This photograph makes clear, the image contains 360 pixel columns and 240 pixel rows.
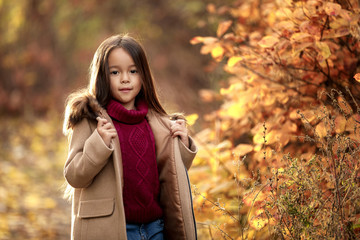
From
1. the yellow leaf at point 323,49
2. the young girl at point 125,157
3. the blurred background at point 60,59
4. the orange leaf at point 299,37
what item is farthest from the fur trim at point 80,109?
the blurred background at point 60,59

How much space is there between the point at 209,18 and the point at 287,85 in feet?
12.4

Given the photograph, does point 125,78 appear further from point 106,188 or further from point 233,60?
point 233,60

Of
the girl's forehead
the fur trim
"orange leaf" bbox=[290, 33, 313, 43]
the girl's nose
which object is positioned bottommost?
the fur trim

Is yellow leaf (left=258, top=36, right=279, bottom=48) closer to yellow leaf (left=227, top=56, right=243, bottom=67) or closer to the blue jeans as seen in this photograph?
yellow leaf (left=227, top=56, right=243, bottom=67)

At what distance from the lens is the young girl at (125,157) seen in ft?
7.81

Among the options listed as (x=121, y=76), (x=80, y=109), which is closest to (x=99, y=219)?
(x=80, y=109)

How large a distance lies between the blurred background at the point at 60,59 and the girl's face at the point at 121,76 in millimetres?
4780

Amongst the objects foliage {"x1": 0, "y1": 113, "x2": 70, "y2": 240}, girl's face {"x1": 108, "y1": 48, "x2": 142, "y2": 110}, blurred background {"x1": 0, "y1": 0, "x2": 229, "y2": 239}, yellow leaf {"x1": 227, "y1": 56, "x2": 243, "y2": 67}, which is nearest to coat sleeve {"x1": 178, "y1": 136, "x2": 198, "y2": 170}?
girl's face {"x1": 108, "y1": 48, "x2": 142, "y2": 110}

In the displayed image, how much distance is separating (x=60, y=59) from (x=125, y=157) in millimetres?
10097

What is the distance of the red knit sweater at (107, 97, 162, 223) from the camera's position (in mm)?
2539

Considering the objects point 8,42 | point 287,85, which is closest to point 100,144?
point 287,85

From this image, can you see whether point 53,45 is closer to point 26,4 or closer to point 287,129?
point 26,4

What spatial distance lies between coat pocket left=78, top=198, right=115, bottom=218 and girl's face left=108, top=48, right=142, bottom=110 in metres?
0.62

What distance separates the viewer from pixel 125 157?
8.41 feet
